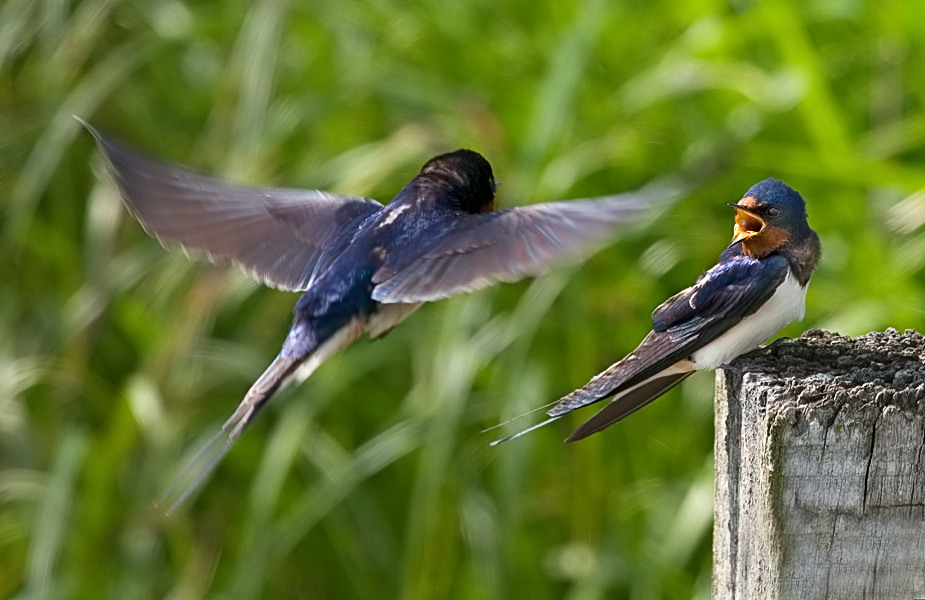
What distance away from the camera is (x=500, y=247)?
2.09 m

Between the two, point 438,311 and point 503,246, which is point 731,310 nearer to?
point 503,246

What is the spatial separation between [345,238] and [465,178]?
28 cm

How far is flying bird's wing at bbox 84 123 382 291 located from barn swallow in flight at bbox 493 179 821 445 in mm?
762

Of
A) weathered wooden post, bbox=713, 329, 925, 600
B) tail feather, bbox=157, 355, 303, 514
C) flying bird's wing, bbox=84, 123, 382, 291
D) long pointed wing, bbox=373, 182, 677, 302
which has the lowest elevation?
weathered wooden post, bbox=713, 329, 925, 600

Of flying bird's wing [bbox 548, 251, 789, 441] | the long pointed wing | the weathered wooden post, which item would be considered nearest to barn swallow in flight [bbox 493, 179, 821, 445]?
flying bird's wing [bbox 548, 251, 789, 441]

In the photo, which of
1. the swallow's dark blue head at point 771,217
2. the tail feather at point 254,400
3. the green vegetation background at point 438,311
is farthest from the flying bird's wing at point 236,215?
the swallow's dark blue head at point 771,217

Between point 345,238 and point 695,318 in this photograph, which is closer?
point 695,318

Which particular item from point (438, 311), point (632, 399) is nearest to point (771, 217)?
point (632, 399)

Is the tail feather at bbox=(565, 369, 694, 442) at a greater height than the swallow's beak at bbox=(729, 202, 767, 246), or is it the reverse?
the swallow's beak at bbox=(729, 202, 767, 246)

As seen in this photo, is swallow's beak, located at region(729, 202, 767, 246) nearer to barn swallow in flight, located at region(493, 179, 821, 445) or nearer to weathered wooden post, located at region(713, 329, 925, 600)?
barn swallow in flight, located at region(493, 179, 821, 445)

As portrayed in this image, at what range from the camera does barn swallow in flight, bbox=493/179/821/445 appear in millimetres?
1928

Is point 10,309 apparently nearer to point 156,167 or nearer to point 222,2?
point 222,2

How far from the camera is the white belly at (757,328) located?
192 centimetres

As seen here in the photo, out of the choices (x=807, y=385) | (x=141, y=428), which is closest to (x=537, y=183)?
(x=141, y=428)
